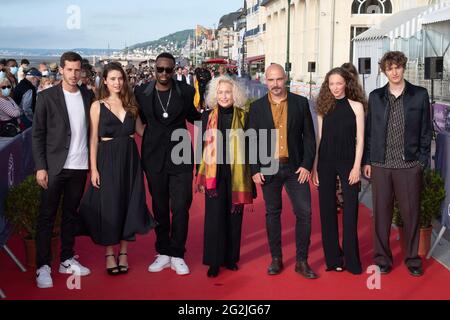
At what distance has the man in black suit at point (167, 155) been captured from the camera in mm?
5246

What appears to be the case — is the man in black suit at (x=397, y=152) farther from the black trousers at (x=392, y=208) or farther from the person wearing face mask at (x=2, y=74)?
the person wearing face mask at (x=2, y=74)

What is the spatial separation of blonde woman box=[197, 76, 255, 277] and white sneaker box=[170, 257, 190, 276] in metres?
0.19

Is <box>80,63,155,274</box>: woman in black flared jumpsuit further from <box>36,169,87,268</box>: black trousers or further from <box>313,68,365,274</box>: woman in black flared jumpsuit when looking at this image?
<box>313,68,365,274</box>: woman in black flared jumpsuit

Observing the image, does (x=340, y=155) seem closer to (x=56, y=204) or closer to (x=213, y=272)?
(x=213, y=272)

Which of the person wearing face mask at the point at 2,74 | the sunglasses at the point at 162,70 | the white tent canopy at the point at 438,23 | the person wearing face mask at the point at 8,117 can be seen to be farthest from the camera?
the white tent canopy at the point at 438,23

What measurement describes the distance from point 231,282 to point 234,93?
1.68 meters

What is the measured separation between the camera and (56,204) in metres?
5.21

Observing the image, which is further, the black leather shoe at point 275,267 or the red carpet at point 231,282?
the black leather shoe at point 275,267

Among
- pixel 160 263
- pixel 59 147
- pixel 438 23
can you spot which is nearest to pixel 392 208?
pixel 160 263

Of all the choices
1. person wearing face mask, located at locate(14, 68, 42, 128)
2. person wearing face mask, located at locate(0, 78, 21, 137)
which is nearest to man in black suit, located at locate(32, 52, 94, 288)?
person wearing face mask, located at locate(0, 78, 21, 137)

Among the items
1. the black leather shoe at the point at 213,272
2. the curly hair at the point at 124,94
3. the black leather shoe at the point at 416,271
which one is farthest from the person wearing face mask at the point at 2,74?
the black leather shoe at the point at 416,271

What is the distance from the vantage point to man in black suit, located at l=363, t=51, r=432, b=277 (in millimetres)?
5160

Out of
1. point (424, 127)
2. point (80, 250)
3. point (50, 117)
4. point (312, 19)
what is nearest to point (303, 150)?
point (424, 127)

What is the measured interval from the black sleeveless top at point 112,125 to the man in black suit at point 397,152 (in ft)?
7.18
